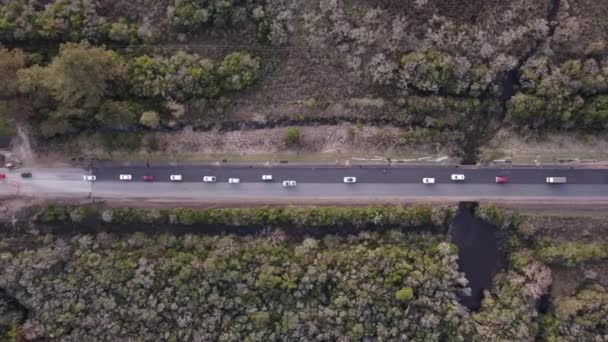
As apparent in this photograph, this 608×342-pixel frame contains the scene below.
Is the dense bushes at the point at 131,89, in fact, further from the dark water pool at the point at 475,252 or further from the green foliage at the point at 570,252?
the green foliage at the point at 570,252

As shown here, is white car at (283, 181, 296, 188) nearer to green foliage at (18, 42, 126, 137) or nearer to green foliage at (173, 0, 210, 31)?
green foliage at (18, 42, 126, 137)

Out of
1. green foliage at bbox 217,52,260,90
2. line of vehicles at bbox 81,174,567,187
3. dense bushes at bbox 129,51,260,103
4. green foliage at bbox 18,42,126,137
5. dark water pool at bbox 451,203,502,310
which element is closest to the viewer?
green foliage at bbox 18,42,126,137

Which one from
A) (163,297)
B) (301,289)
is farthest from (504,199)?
(163,297)

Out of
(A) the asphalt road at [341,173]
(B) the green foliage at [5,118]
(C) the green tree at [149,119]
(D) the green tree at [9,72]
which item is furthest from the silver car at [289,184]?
(B) the green foliage at [5,118]

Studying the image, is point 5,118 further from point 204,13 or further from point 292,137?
point 292,137

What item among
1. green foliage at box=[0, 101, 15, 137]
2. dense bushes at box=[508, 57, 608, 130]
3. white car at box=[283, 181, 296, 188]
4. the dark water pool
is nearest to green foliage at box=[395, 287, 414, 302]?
the dark water pool

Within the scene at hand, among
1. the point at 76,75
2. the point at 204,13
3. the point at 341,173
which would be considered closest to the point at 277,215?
the point at 341,173
